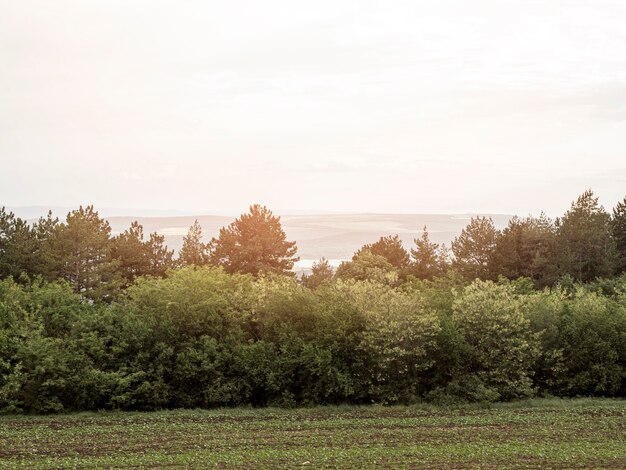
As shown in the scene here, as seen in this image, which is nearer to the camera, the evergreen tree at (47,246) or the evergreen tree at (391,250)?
the evergreen tree at (47,246)

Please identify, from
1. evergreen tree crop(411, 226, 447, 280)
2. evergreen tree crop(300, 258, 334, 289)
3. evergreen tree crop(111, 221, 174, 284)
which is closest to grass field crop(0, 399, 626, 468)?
evergreen tree crop(111, 221, 174, 284)

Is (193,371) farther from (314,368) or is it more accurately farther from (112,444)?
(112,444)

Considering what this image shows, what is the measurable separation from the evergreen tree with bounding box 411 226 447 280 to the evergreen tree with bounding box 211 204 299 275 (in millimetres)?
17330

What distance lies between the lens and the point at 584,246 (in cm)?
10262

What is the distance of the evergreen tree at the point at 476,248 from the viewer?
349ft

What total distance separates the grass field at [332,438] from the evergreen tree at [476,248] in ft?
176

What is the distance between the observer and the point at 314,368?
176ft

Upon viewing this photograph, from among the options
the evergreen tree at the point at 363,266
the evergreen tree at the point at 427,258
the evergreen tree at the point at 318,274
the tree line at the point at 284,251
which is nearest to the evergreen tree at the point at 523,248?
the tree line at the point at 284,251

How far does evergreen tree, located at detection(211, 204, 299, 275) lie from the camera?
4227 inches

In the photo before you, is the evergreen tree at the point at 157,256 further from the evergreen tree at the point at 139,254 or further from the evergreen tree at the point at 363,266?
the evergreen tree at the point at 363,266

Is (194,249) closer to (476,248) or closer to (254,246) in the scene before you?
(254,246)

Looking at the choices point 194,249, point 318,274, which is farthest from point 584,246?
point 194,249

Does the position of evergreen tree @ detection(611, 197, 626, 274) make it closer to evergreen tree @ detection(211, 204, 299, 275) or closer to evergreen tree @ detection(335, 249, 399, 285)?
evergreen tree @ detection(335, 249, 399, 285)

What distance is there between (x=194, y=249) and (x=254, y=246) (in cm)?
918
